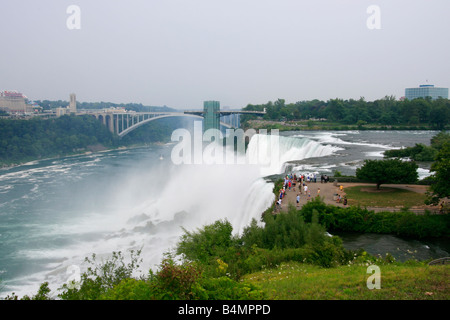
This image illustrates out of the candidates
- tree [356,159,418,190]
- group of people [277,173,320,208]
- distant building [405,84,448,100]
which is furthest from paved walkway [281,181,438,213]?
distant building [405,84,448,100]

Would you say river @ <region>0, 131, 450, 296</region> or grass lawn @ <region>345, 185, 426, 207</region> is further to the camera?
river @ <region>0, 131, 450, 296</region>

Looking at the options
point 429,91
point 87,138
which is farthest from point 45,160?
point 429,91

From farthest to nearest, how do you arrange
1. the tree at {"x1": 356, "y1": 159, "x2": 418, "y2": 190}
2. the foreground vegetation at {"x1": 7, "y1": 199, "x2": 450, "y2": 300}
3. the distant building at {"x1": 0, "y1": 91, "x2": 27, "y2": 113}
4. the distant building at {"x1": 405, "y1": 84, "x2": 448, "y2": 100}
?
the distant building at {"x1": 405, "y1": 84, "x2": 448, "y2": 100} → the distant building at {"x1": 0, "y1": 91, "x2": 27, "y2": 113} → the tree at {"x1": 356, "y1": 159, "x2": 418, "y2": 190} → the foreground vegetation at {"x1": 7, "y1": 199, "x2": 450, "y2": 300}

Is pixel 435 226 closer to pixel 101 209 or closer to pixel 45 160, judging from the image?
pixel 101 209

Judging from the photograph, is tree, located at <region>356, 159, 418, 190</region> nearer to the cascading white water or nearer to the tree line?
the cascading white water

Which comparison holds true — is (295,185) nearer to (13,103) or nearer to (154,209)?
(154,209)

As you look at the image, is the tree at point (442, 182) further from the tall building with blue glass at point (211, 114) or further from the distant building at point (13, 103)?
the distant building at point (13, 103)
